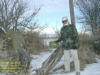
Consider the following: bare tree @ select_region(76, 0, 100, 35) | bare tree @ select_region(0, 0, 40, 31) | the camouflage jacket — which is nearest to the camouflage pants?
the camouflage jacket

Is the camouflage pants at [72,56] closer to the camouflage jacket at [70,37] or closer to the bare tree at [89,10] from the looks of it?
the camouflage jacket at [70,37]

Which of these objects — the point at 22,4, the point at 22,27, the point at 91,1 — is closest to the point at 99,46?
the point at 22,27

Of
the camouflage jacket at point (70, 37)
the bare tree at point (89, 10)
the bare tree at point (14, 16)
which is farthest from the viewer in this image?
the bare tree at point (89, 10)

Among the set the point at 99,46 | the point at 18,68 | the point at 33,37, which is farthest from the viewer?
the point at 33,37

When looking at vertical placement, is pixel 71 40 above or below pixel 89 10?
below

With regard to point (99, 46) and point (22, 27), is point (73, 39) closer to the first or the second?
point (99, 46)

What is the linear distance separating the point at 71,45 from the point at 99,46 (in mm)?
4693

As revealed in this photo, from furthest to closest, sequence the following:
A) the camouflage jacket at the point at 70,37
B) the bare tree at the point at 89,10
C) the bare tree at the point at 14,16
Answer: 1. the bare tree at the point at 89,10
2. the bare tree at the point at 14,16
3. the camouflage jacket at the point at 70,37

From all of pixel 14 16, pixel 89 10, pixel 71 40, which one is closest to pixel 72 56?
pixel 71 40

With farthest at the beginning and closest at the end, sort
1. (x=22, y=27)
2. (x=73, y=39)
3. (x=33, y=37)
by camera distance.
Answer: (x=22, y=27) → (x=33, y=37) → (x=73, y=39)

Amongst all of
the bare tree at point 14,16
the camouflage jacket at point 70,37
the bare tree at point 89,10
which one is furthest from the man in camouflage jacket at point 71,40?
the bare tree at point 89,10

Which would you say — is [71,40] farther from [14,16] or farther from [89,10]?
[89,10]

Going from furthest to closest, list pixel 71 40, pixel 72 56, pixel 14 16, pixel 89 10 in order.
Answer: pixel 89 10 → pixel 14 16 → pixel 72 56 → pixel 71 40

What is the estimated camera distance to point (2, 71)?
15.2ft
